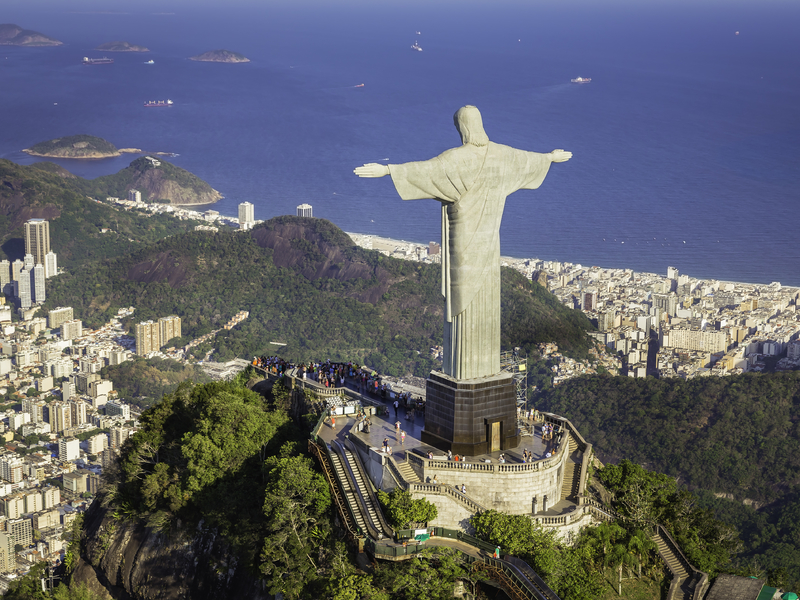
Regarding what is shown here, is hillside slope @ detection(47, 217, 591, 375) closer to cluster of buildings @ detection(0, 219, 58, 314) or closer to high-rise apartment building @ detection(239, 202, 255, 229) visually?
cluster of buildings @ detection(0, 219, 58, 314)

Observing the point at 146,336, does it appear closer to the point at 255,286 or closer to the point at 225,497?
the point at 255,286

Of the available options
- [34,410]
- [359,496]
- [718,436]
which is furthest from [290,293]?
[359,496]

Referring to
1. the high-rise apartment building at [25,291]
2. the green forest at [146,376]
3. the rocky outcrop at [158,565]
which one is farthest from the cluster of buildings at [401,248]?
the rocky outcrop at [158,565]

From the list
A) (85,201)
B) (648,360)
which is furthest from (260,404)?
(85,201)

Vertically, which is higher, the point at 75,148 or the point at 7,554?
the point at 75,148

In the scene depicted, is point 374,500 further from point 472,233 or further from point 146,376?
point 146,376

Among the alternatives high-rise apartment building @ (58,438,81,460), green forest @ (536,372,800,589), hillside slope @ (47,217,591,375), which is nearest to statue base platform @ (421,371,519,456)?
green forest @ (536,372,800,589)
